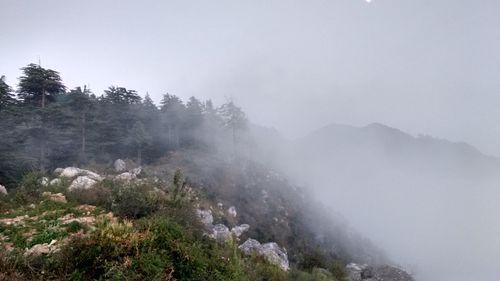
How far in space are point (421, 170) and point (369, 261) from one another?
85407 mm


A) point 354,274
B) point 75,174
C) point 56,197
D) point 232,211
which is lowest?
point 354,274

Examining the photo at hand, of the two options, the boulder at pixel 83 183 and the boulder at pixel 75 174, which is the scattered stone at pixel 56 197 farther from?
the boulder at pixel 75 174

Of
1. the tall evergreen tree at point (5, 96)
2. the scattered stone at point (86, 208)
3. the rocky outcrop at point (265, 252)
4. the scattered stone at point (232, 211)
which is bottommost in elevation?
the scattered stone at point (232, 211)

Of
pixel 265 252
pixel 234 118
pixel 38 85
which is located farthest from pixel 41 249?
pixel 234 118

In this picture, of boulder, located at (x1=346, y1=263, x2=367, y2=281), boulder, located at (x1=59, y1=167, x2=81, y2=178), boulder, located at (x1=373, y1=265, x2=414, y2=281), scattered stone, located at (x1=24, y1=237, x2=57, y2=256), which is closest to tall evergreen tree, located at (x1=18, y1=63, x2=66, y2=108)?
boulder, located at (x1=59, y1=167, x2=81, y2=178)

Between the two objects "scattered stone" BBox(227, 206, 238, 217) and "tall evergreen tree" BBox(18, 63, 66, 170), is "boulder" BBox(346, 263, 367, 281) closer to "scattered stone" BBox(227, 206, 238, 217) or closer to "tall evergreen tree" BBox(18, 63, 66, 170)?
"scattered stone" BBox(227, 206, 238, 217)

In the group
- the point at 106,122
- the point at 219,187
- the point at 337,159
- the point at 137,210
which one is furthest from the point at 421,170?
the point at 137,210

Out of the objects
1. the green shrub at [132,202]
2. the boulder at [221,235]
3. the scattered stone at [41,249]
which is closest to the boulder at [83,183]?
the green shrub at [132,202]

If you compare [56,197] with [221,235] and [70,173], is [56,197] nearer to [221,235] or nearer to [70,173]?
[70,173]

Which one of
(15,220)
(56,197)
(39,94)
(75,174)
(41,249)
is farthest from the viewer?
(39,94)

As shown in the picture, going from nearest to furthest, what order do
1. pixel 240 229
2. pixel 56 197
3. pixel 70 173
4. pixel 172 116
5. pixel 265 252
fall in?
pixel 56 197
pixel 265 252
pixel 70 173
pixel 240 229
pixel 172 116

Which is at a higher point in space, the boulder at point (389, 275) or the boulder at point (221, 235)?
the boulder at point (221, 235)

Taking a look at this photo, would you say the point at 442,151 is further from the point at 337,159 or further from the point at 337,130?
the point at 337,159

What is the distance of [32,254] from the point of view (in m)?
7.95
